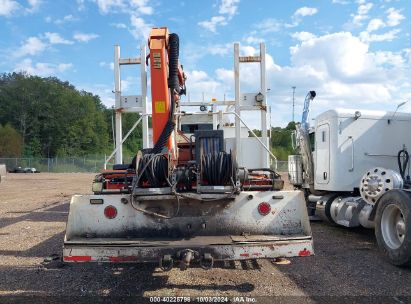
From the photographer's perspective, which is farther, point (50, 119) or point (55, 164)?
point (50, 119)

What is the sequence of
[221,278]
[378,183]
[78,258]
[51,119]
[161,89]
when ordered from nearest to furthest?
[78,258] → [221,278] → [161,89] → [378,183] → [51,119]

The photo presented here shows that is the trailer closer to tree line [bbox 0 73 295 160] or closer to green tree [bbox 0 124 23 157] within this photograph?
green tree [bbox 0 124 23 157]

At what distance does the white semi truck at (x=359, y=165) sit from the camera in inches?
307

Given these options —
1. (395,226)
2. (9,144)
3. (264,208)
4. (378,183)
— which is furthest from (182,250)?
(9,144)

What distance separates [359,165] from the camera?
916 cm

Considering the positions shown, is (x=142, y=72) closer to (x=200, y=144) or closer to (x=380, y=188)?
(x=200, y=144)

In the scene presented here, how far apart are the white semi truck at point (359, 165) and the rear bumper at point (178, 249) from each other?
2768mm

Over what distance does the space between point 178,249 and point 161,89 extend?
2544 millimetres

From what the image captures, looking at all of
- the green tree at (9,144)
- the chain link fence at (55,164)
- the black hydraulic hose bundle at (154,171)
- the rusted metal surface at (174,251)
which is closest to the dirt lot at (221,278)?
the rusted metal surface at (174,251)

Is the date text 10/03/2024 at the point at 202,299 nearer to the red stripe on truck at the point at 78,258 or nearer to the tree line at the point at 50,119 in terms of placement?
the red stripe on truck at the point at 78,258

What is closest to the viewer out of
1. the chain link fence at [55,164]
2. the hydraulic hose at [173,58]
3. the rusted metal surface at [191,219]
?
the rusted metal surface at [191,219]

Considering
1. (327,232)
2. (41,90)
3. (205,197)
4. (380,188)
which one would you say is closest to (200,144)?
(205,197)

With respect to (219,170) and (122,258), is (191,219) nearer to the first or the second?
(219,170)

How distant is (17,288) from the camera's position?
18.4 feet
